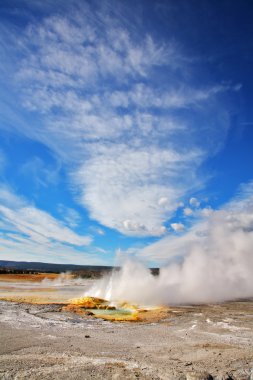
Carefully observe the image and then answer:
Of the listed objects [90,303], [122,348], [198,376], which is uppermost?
[90,303]

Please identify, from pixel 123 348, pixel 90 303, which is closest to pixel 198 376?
pixel 123 348

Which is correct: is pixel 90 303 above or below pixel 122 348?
above

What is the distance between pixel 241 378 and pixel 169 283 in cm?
3165

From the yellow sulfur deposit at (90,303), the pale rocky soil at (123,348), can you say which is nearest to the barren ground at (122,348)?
the pale rocky soil at (123,348)

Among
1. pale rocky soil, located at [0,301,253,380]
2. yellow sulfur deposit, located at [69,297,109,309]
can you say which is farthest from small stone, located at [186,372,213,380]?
yellow sulfur deposit, located at [69,297,109,309]

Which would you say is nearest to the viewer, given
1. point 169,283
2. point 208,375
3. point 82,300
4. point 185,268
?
point 208,375

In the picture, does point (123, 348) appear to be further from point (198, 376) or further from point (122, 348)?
point (198, 376)

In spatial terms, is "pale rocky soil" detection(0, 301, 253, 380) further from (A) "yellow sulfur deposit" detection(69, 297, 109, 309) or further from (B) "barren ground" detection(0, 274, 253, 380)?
(A) "yellow sulfur deposit" detection(69, 297, 109, 309)

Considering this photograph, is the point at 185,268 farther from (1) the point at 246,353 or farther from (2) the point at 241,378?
(2) the point at 241,378

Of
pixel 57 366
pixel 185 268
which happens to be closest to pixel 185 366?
pixel 57 366

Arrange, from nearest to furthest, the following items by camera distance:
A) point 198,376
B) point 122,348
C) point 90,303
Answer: point 198,376, point 122,348, point 90,303

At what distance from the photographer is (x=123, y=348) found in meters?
13.0

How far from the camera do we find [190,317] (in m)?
21.5

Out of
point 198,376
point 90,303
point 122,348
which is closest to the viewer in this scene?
point 198,376
